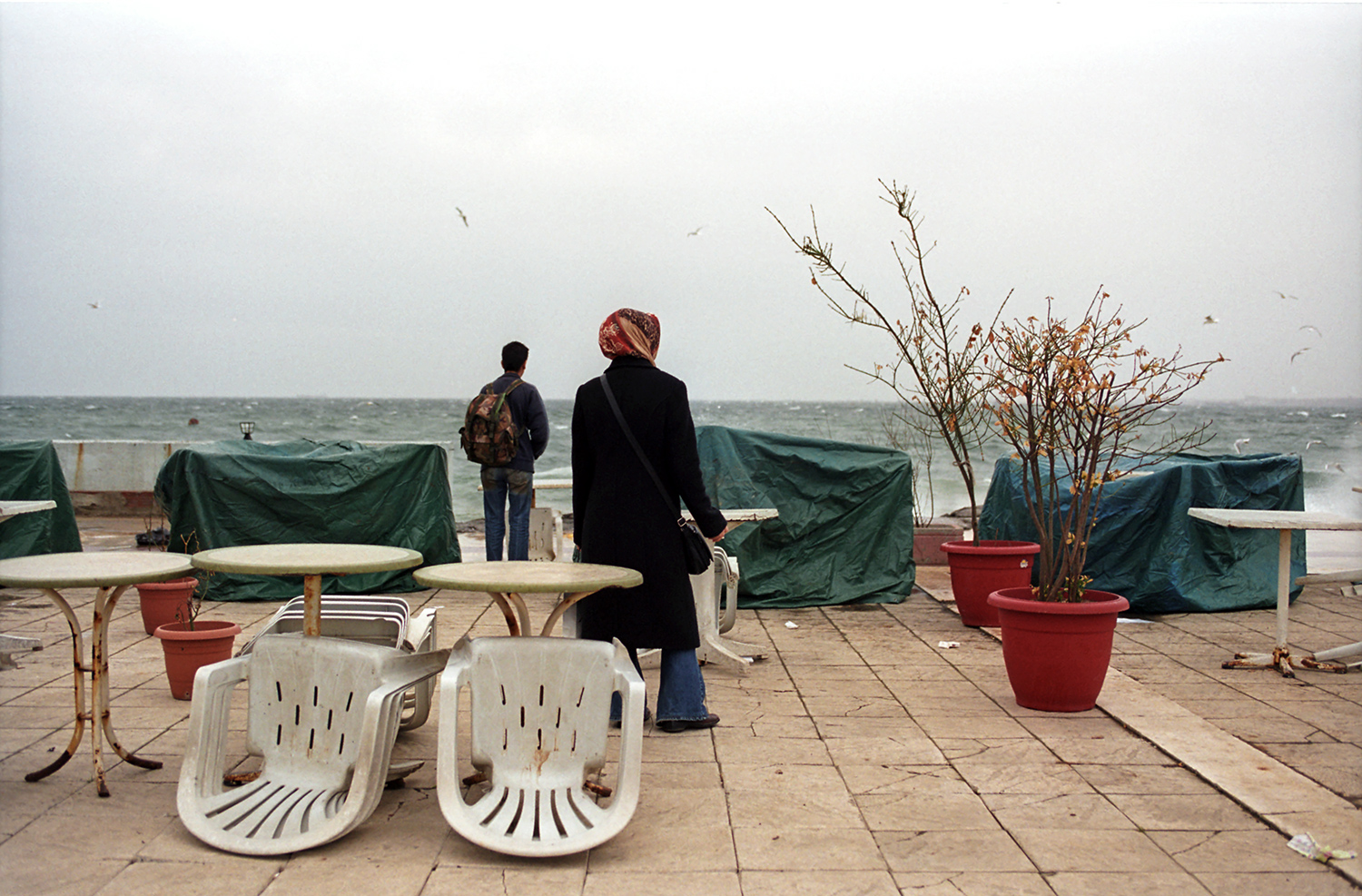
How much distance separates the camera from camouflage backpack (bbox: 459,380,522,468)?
7336 millimetres

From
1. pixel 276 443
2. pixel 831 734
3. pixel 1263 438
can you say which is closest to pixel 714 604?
pixel 831 734

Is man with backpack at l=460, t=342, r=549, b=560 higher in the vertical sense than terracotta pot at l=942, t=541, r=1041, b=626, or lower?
higher

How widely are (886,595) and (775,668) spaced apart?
95.0 inches

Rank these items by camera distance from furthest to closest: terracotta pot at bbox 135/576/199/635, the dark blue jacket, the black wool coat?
the dark blue jacket < terracotta pot at bbox 135/576/199/635 < the black wool coat

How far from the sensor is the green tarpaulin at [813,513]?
25.2 feet

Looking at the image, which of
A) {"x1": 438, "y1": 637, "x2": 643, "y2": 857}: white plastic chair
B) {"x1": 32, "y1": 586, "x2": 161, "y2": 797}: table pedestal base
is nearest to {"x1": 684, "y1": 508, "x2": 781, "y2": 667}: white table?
{"x1": 438, "y1": 637, "x2": 643, "y2": 857}: white plastic chair

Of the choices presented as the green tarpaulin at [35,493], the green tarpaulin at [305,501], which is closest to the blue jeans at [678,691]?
the green tarpaulin at [305,501]

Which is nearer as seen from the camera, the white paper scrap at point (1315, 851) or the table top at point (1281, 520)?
the white paper scrap at point (1315, 851)

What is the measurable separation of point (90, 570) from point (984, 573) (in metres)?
4.95

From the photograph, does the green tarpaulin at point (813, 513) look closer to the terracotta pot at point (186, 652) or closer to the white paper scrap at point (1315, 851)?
the terracotta pot at point (186, 652)

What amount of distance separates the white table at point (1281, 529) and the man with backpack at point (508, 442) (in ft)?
13.5

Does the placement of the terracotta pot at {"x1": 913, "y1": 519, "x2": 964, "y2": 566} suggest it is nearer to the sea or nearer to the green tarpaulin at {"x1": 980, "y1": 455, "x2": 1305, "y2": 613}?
the green tarpaulin at {"x1": 980, "y1": 455, "x2": 1305, "y2": 613}

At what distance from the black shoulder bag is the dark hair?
11.4 ft

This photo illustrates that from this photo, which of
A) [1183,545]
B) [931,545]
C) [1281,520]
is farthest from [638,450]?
[931,545]
